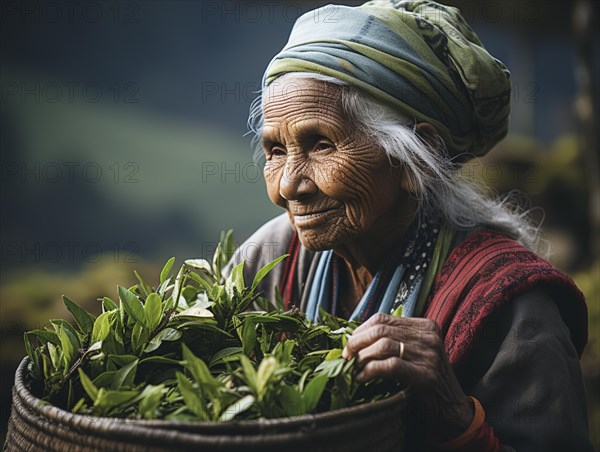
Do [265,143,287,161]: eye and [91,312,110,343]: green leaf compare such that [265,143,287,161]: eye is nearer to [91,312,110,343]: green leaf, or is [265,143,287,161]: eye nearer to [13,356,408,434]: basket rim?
[91,312,110,343]: green leaf

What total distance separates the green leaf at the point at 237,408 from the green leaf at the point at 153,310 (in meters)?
0.32

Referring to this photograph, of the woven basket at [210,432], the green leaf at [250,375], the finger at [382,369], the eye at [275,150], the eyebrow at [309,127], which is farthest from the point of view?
the eye at [275,150]

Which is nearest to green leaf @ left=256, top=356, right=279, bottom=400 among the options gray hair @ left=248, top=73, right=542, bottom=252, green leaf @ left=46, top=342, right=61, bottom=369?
green leaf @ left=46, top=342, right=61, bottom=369

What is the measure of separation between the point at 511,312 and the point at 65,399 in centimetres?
106

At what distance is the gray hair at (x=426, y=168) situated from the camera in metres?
1.82

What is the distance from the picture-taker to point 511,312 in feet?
5.52

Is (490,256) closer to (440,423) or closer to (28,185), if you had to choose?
(440,423)

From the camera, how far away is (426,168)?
1901 mm

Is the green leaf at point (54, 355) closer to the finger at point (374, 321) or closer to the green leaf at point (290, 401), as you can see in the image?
the green leaf at point (290, 401)

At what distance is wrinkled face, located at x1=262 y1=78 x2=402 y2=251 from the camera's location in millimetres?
1803

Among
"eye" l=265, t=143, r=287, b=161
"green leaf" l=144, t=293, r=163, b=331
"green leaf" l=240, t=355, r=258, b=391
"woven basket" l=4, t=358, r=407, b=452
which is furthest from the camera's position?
"eye" l=265, t=143, r=287, b=161

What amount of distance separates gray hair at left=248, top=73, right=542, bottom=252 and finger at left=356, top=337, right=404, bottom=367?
66cm

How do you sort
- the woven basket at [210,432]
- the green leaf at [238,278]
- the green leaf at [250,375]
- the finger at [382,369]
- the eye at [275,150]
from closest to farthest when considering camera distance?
the woven basket at [210,432], the green leaf at [250,375], the finger at [382,369], the green leaf at [238,278], the eye at [275,150]

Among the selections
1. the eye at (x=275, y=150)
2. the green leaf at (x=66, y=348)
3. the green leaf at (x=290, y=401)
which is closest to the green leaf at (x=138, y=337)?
the green leaf at (x=66, y=348)
